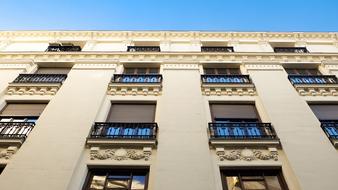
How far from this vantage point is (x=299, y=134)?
750cm

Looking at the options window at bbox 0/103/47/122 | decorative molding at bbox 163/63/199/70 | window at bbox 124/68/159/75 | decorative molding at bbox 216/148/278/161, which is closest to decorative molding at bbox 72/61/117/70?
window at bbox 124/68/159/75

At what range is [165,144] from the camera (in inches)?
284

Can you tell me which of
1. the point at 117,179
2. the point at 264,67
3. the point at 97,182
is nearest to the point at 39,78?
the point at 97,182

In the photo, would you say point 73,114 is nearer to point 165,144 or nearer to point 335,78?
point 165,144

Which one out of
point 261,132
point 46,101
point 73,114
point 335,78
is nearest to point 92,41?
point 46,101

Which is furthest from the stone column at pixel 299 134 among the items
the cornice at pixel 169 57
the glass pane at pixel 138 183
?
the glass pane at pixel 138 183

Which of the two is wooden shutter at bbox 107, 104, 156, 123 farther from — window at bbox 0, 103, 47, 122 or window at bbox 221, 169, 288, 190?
window at bbox 221, 169, 288, 190

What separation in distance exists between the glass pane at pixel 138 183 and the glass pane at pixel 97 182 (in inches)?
27.4

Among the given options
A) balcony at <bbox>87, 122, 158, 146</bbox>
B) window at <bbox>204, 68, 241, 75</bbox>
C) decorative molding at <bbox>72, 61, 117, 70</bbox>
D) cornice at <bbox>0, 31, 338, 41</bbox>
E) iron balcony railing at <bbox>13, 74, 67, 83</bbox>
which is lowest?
balcony at <bbox>87, 122, 158, 146</bbox>

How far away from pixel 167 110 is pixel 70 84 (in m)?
3.90

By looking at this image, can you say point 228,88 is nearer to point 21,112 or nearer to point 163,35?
point 163,35

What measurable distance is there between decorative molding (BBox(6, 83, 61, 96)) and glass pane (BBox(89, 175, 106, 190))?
4365 millimetres

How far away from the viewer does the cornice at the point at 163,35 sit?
14.7 m

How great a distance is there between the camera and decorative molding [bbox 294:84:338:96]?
31.8 ft
